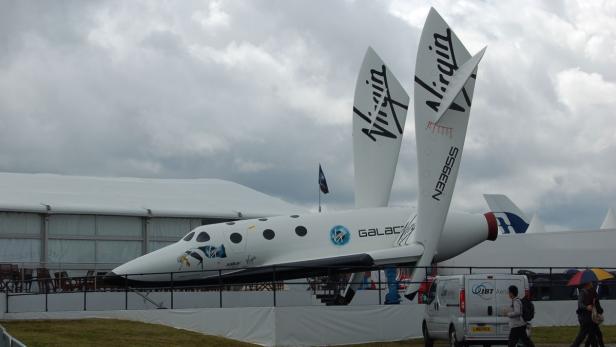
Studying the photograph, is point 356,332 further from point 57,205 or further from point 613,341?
point 57,205

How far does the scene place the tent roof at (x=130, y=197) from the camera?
5728 cm

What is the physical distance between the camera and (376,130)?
41375 mm

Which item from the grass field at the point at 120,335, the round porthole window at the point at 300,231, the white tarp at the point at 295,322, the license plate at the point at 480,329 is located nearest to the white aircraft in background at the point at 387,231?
the round porthole window at the point at 300,231

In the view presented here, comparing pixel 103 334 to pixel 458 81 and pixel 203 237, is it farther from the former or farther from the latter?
pixel 458 81

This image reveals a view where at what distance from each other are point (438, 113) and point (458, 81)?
132 cm

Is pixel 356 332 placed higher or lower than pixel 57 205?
lower

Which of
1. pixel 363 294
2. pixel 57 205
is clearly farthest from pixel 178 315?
pixel 57 205

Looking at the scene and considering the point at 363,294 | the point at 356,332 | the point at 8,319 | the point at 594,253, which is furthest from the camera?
the point at 594,253

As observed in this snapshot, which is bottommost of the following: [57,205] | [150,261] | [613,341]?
[613,341]

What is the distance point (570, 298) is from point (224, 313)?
47.6ft

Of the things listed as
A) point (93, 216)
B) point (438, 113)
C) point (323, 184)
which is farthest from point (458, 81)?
point (93, 216)

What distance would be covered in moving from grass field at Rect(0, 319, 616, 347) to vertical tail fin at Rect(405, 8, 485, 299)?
629 cm

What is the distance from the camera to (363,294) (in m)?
41.0

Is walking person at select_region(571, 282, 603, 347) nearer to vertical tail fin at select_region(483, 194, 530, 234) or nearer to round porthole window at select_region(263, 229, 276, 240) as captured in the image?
round porthole window at select_region(263, 229, 276, 240)
